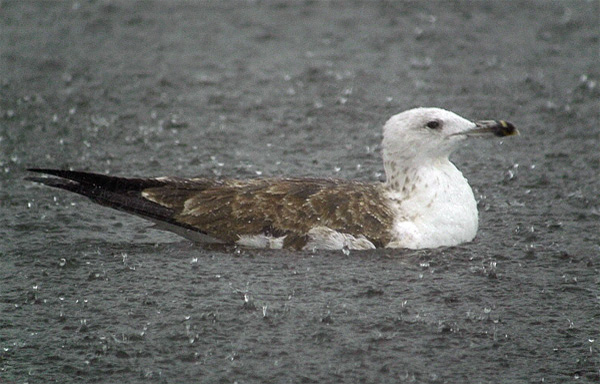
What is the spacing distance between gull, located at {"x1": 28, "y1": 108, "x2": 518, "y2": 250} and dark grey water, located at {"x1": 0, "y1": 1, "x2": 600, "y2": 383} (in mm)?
159

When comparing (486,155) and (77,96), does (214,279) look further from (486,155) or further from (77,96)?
(77,96)

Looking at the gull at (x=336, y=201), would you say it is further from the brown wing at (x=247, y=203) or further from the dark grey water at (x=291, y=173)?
the dark grey water at (x=291, y=173)

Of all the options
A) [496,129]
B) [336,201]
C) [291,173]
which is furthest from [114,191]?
[496,129]

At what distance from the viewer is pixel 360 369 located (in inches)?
285

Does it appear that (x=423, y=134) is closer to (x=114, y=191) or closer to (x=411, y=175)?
(x=411, y=175)

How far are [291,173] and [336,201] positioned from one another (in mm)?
2066

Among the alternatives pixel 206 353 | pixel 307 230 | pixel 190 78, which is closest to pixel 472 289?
pixel 307 230

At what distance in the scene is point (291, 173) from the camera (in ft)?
36.4

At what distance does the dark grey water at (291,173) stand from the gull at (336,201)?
0.16 m

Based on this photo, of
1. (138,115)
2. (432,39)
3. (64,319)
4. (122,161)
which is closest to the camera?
(64,319)

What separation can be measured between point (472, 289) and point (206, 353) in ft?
6.86

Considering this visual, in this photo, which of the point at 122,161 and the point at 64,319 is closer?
the point at 64,319

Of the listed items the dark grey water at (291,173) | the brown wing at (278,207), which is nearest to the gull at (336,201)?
the brown wing at (278,207)

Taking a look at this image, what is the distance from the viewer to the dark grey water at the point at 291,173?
7555 millimetres
